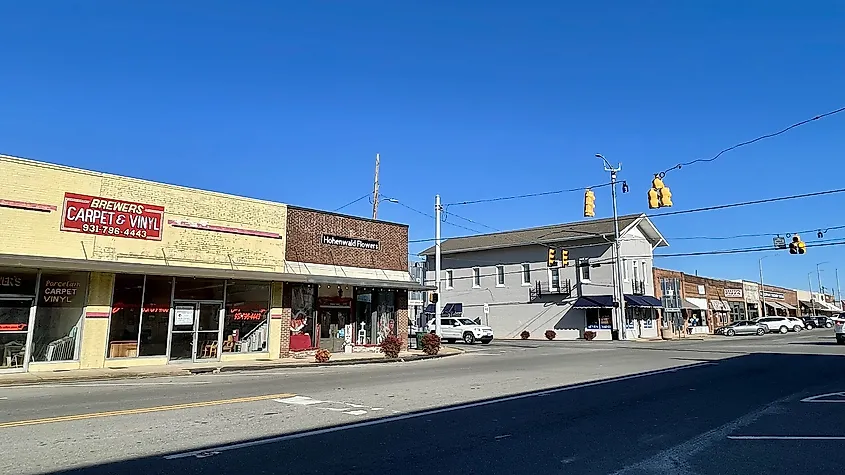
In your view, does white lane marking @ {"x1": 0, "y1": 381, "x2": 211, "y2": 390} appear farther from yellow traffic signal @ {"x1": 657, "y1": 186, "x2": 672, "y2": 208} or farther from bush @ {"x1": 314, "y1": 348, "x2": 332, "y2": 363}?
yellow traffic signal @ {"x1": 657, "y1": 186, "x2": 672, "y2": 208}

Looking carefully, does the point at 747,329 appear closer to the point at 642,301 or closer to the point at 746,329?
the point at 746,329

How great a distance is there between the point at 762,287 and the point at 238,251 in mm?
70179

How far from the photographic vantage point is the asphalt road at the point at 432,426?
6410 mm

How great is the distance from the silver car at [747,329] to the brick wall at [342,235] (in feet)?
123

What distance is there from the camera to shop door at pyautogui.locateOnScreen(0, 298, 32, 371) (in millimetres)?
17359

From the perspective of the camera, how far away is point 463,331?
36906 mm

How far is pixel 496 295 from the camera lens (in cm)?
5072

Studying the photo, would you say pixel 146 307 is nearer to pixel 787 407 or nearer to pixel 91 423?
pixel 91 423

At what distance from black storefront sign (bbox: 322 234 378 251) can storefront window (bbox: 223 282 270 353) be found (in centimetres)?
369

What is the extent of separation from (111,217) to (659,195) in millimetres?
17435

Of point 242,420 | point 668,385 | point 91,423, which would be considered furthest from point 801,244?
point 91,423

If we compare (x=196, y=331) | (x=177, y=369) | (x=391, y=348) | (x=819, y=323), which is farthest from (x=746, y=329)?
(x=177, y=369)

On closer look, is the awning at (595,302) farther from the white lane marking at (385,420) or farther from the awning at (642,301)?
the white lane marking at (385,420)

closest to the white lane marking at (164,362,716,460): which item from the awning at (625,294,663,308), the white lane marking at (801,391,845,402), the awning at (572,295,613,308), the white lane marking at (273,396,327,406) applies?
the white lane marking at (273,396,327,406)
